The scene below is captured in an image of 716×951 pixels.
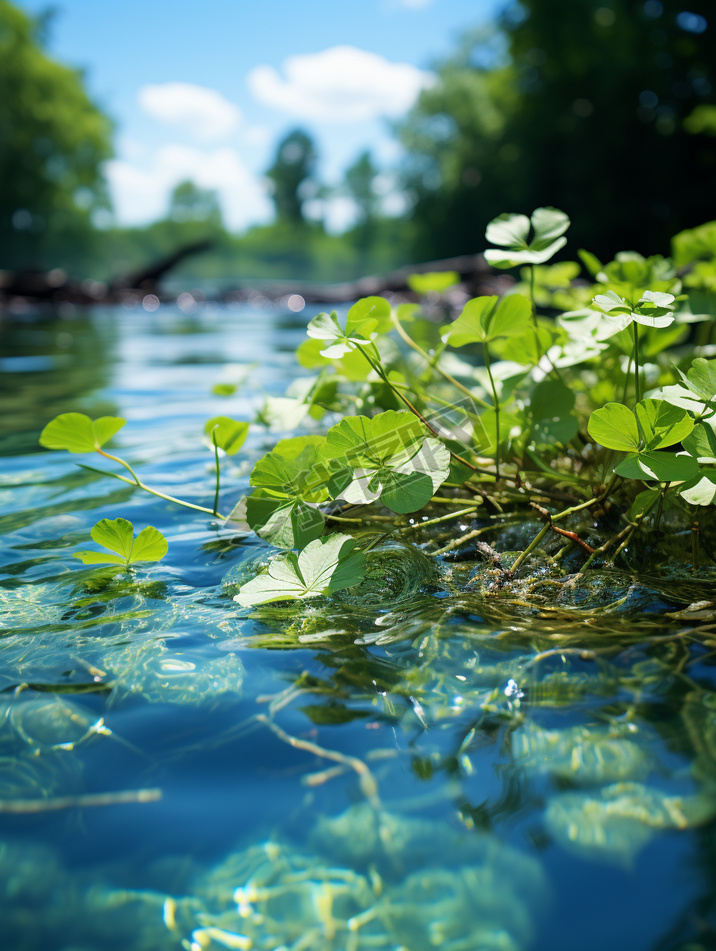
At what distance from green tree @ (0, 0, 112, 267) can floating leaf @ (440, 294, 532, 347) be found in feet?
117

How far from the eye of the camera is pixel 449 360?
67.7 inches

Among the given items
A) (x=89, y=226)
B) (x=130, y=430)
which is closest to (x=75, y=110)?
(x=89, y=226)

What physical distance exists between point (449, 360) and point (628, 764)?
120cm

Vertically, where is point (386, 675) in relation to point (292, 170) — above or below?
below

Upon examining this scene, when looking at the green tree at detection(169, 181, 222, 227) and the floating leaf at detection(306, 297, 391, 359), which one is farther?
the green tree at detection(169, 181, 222, 227)

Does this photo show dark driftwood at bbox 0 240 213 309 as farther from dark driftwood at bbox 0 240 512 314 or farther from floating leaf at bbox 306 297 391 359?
floating leaf at bbox 306 297 391 359

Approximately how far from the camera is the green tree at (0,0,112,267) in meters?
29.1

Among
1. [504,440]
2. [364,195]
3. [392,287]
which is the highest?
[364,195]

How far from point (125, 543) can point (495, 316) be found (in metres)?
0.83

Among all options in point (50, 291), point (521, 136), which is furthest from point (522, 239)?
point (521, 136)

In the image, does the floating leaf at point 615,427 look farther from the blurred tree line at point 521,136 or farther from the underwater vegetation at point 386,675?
the blurred tree line at point 521,136

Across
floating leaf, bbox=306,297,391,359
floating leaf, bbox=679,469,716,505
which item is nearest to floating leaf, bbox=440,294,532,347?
floating leaf, bbox=306,297,391,359

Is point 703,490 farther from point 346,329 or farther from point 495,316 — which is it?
point 346,329

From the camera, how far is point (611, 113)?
63.5ft
